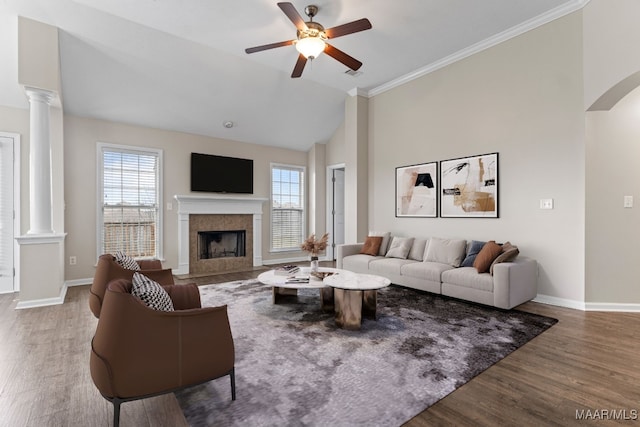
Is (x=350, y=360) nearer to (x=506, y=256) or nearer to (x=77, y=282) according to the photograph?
(x=506, y=256)

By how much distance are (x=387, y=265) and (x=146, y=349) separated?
12.2 ft

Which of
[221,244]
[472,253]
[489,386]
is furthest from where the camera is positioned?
[221,244]

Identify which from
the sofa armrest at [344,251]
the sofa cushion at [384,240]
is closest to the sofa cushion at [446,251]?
the sofa cushion at [384,240]

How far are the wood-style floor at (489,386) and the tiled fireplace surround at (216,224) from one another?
2.96 m

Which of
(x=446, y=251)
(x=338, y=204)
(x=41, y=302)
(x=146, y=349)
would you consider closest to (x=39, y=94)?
(x=41, y=302)

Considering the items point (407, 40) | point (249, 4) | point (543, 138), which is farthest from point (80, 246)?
point (543, 138)

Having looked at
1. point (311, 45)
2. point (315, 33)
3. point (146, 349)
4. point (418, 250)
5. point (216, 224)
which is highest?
point (315, 33)

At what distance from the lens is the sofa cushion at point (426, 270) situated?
4.24 meters

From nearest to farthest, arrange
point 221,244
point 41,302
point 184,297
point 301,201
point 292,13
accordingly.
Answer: point 184,297 → point 292,13 → point 41,302 → point 221,244 → point 301,201

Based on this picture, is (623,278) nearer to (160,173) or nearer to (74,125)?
(160,173)

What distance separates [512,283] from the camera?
3.56 m

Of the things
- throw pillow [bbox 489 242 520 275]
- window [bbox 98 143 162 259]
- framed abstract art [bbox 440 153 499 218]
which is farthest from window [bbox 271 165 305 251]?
throw pillow [bbox 489 242 520 275]

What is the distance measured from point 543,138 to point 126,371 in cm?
485

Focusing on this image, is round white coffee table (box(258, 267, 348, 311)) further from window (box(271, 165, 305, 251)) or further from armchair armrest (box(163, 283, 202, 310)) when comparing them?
window (box(271, 165, 305, 251))
